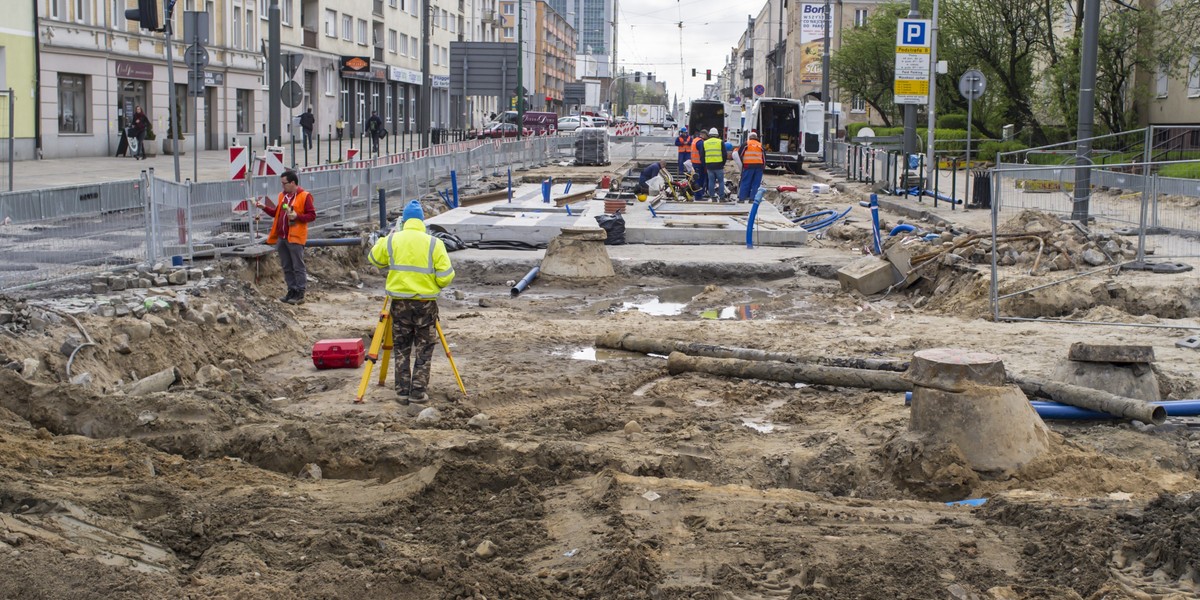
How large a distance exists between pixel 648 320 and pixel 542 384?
3485 mm

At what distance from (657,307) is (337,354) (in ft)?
16.9

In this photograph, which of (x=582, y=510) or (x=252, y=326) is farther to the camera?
(x=252, y=326)

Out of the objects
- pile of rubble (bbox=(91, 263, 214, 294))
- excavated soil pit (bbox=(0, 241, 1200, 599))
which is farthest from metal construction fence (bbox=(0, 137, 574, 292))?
excavated soil pit (bbox=(0, 241, 1200, 599))

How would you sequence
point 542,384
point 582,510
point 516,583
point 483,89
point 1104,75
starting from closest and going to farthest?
1. point 516,583
2. point 582,510
3. point 542,384
4. point 1104,75
5. point 483,89

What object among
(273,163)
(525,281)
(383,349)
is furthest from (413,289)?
(273,163)

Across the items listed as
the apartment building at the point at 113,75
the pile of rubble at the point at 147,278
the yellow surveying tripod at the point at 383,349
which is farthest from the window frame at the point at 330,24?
the yellow surveying tripod at the point at 383,349

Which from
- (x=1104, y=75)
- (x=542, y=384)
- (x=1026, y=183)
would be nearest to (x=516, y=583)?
(x=542, y=384)

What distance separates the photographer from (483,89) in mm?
42875

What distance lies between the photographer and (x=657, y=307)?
14625mm

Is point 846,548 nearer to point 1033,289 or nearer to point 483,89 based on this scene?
point 1033,289

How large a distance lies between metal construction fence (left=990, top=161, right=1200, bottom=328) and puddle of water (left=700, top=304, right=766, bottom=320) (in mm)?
2695

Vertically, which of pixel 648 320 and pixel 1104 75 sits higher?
pixel 1104 75

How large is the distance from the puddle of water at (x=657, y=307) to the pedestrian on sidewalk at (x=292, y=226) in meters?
3.83

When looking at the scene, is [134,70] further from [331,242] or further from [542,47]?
[542,47]
